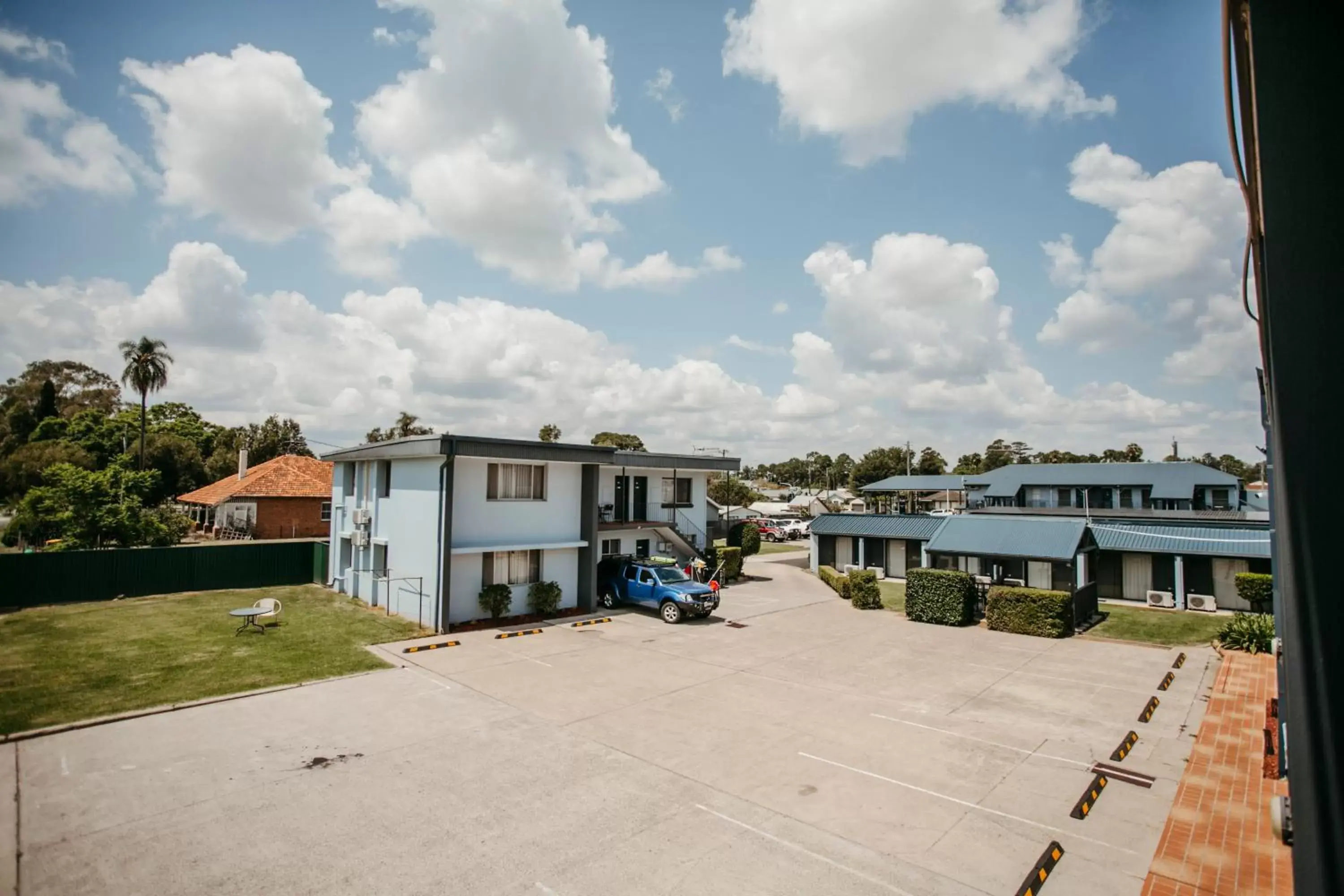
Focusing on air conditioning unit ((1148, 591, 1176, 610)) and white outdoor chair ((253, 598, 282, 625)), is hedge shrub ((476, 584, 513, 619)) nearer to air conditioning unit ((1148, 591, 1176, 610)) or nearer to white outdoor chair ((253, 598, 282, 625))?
white outdoor chair ((253, 598, 282, 625))

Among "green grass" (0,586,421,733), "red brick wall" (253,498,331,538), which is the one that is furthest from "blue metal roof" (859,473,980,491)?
"red brick wall" (253,498,331,538)

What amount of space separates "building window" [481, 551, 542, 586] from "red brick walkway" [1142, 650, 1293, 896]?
17.5m

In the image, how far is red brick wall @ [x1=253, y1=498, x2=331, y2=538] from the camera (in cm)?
4512

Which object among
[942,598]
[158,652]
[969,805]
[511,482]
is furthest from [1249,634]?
[158,652]

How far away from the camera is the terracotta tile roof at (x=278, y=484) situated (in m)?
45.4

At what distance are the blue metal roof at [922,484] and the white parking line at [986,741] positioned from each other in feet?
118

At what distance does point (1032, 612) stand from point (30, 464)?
6414cm

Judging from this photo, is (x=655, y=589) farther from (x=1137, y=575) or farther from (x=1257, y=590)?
(x=1257, y=590)

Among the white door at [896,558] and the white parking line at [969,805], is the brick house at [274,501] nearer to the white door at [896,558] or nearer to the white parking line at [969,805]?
the white door at [896,558]

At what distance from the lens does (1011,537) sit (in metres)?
23.9

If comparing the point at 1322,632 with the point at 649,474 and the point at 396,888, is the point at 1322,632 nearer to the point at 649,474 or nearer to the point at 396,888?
the point at 396,888

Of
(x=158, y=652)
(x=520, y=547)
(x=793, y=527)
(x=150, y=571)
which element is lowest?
(x=158, y=652)

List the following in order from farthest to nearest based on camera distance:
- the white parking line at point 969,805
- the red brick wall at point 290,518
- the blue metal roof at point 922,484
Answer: the blue metal roof at point 922,484, the red brick wall at point 290,518, the white parking line at point 969,805

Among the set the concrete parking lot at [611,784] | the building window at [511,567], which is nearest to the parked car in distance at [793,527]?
the building window at [511,567]
